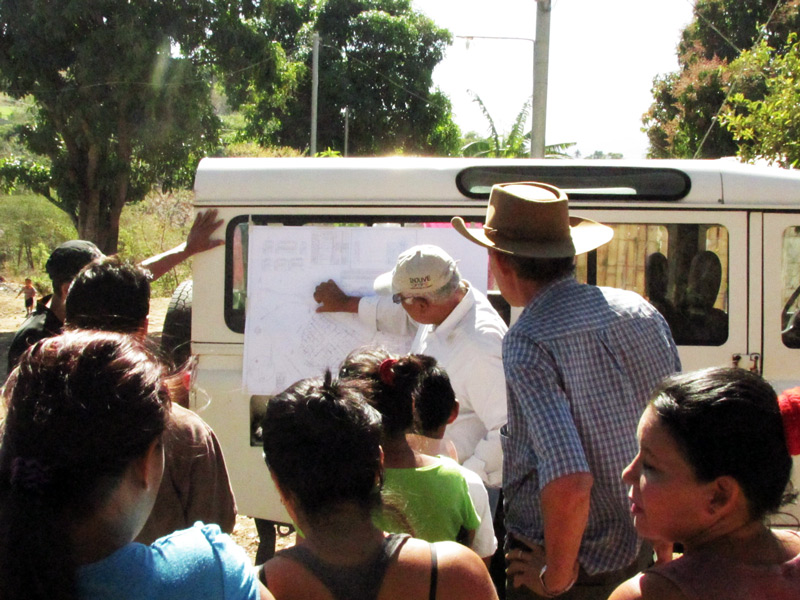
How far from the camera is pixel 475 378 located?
9.87ft

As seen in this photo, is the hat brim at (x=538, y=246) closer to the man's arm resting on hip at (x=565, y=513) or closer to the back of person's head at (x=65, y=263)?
the man's arm resting on hip at (x=565, y=513)

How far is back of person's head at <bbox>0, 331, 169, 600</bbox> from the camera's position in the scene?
1.19 meters

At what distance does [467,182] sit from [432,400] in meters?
1.88

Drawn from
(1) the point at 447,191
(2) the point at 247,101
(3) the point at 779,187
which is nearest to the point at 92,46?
(2) the point at 247,101

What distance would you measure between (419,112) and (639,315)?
89.4 feet

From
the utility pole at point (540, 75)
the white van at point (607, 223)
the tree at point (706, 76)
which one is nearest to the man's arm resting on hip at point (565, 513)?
the white van at point (607, 223)

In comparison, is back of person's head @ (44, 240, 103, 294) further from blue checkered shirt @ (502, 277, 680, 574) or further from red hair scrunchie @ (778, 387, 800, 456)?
red hair scrunchie @ (778, 387, 800, 456)

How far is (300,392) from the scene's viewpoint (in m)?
1.76

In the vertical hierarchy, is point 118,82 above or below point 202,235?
above

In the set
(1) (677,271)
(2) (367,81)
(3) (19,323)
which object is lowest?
(3) (19,323)

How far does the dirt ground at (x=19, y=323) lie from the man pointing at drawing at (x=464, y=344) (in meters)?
2.48

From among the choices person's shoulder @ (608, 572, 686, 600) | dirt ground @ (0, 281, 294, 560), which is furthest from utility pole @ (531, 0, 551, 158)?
person's shoulder @ (608, 572, 686, 600)

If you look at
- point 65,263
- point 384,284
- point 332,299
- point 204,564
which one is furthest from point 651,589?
point 332,299

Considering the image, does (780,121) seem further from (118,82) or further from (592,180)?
(118,82)
